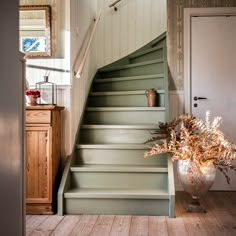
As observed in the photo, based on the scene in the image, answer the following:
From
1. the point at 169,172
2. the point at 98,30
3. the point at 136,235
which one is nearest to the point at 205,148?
the point at 169,172

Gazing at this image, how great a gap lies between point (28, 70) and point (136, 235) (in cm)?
190

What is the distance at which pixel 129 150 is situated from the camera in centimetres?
353

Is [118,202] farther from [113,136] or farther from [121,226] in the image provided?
[113,136]

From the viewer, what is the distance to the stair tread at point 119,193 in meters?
3.05

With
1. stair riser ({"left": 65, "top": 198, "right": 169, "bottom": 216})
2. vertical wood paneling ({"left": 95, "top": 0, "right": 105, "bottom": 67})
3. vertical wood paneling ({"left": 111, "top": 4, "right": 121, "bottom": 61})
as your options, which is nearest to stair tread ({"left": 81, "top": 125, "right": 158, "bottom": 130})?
stair riser ({"left": 65, "top": 198, "right": 169, "bottom": 216})

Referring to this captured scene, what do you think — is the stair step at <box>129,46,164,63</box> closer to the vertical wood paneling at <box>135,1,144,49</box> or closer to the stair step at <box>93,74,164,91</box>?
the vertical wood paneling at <box>135,1,144,49</box>

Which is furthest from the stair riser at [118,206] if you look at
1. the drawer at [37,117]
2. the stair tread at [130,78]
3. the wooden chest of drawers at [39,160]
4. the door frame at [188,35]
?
the stair tread at [130,78]

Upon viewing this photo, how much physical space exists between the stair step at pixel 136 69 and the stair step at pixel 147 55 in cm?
27

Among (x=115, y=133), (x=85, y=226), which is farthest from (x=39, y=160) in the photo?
(x=115, y=133)

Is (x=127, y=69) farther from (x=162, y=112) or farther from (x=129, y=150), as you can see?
(x=129, y=150)

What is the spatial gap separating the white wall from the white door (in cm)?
95

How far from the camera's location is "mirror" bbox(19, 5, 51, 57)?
3.44 meters

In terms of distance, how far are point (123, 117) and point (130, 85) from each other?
60cm

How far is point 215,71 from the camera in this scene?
13.9 feet
